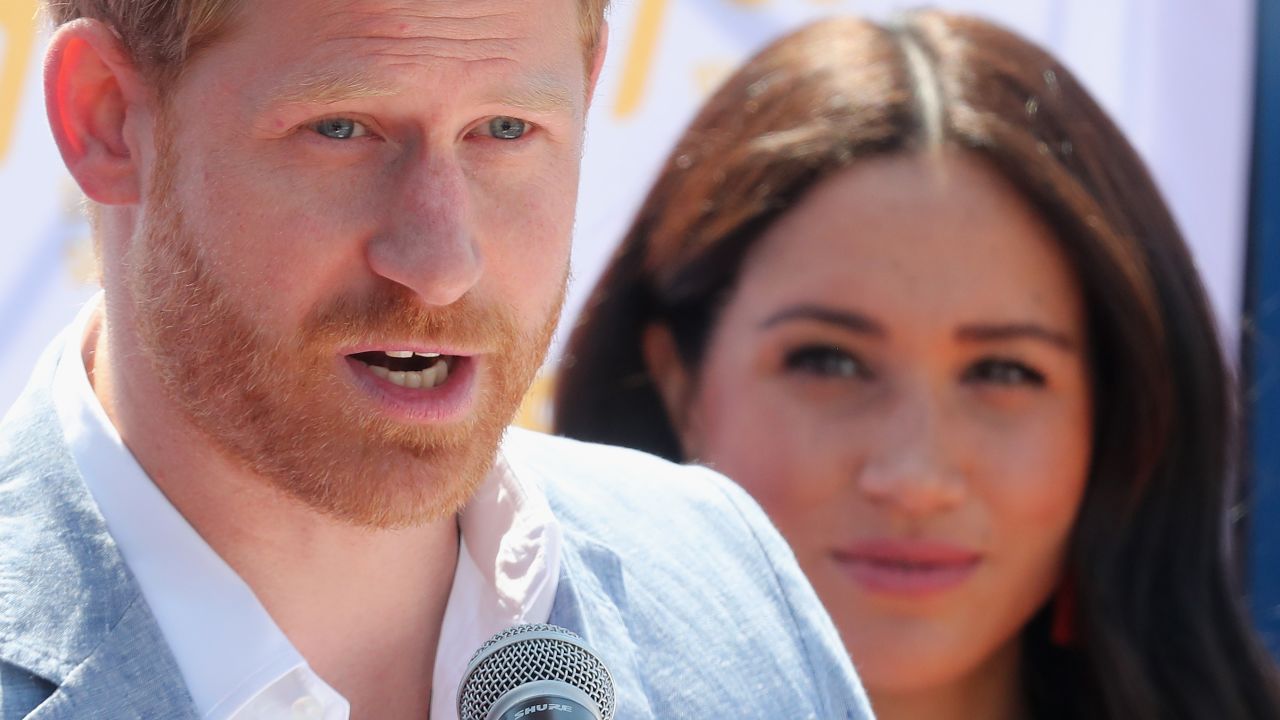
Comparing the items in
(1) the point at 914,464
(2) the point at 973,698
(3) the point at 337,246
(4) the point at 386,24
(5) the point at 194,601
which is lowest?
(2) the point at 973,698

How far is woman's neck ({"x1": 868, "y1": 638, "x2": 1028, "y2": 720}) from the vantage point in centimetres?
293

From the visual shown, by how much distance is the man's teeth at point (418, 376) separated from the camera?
160 cm

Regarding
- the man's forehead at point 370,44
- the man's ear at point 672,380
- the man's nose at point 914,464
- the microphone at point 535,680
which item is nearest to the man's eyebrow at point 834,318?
the man's nose at point 914,464

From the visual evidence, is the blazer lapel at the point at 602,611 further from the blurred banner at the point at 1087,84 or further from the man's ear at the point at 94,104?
the blurred banner at the point at 1087,84

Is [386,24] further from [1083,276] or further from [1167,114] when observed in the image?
[1167,114]

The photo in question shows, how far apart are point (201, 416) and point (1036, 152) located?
Answer: 6.04ft

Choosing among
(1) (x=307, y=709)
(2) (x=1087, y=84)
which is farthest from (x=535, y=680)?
(2) (x=1087, y=84)

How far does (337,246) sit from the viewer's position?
1.54 meters

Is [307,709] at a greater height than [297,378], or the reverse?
[297,378]

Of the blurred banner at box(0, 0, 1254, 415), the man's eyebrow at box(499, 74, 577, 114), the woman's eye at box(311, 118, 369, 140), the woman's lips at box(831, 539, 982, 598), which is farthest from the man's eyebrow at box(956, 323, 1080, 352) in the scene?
the woman's eye at box(311, 118, 369, 140)

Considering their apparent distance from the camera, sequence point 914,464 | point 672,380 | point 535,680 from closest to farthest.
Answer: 1. point 535,680
2. point 914,464
3. point 672,380

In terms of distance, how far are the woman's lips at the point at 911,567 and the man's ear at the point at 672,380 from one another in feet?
1.36

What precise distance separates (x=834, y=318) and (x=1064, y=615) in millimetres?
774

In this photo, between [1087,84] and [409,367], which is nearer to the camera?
[409,367]
